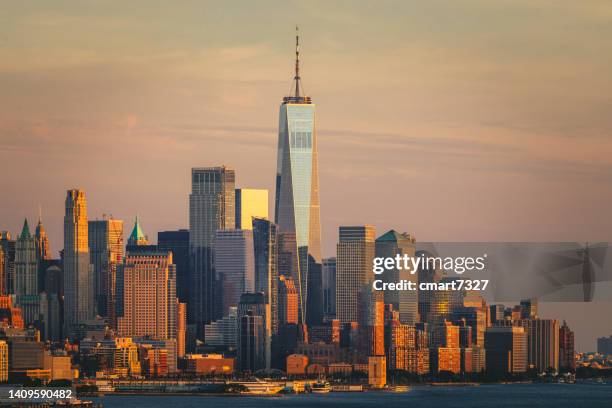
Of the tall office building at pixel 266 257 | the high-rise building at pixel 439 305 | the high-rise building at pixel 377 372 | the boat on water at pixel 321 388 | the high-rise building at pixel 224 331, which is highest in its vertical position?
the tall office building at pixel 266 257

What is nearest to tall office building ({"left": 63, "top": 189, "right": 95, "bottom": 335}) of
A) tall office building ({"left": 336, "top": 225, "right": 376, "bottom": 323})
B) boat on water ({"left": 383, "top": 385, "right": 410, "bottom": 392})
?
tall office building ({"left": 336, "top": 225, "right": 376, "bottom": 323})

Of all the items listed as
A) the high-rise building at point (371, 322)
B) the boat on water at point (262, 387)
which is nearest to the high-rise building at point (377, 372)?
the boat on water at point (262, 387)

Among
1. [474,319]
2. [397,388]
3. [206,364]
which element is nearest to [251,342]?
[206,364]

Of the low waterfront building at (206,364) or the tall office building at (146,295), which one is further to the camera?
the tall office building at (146,295)

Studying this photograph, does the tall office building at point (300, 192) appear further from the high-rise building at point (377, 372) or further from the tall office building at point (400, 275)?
the high-rise building at point (377, 372)

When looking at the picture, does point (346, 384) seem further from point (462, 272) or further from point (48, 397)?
point (462, 272)

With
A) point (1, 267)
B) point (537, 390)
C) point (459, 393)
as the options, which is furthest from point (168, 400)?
point (1, 267)
